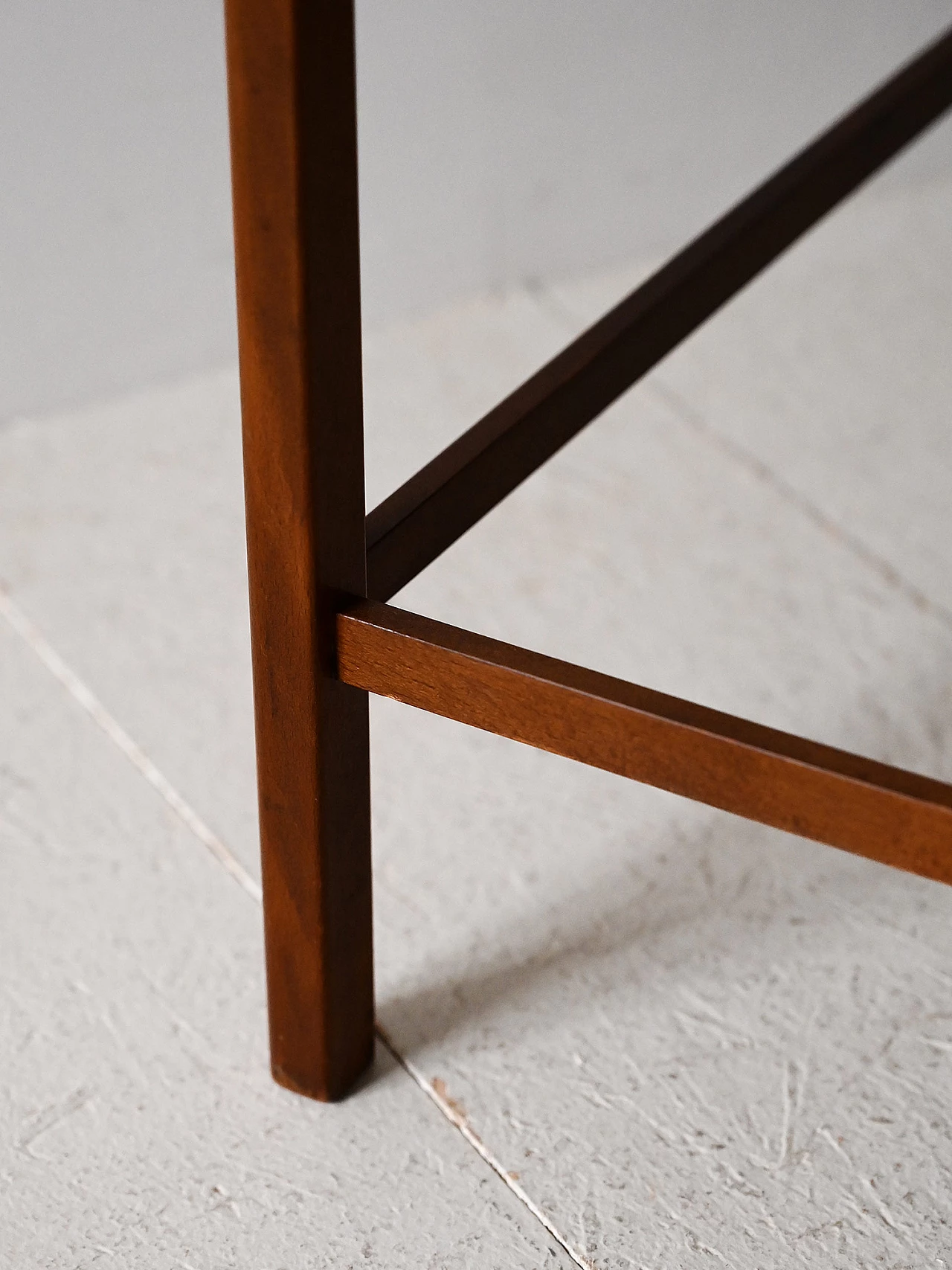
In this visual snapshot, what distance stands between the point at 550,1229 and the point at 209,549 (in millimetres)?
767

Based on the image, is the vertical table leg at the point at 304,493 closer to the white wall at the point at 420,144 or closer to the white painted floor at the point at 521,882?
the white painted floor at the point at 521,882

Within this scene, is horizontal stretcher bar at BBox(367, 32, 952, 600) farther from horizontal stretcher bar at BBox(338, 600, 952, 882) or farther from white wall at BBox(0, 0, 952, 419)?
white wall at BBox(0, 0, 952, 419)

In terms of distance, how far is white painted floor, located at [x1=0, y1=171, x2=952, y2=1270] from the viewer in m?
0.94

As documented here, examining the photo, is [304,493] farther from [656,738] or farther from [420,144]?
[420,144]

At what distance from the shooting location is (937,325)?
1805mm

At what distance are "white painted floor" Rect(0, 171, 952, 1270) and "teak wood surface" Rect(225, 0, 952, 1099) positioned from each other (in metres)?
0.10

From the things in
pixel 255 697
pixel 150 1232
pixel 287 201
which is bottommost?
pixel 150 1232

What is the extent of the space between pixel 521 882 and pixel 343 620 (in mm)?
424

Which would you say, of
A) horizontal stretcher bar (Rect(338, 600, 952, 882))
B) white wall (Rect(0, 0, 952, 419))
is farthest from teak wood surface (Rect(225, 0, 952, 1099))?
white wall (Rect(0, 0, 952, 419))

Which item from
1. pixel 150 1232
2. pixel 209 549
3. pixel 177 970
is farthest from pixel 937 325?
pixel 150 1232

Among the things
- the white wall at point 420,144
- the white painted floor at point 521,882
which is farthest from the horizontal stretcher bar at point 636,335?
the white wall at point 420,144

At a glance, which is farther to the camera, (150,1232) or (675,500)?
(675,500)

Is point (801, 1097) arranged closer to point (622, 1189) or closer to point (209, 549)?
point (622, 1189)

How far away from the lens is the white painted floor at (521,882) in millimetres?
938
